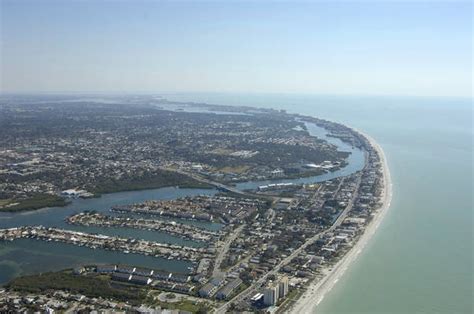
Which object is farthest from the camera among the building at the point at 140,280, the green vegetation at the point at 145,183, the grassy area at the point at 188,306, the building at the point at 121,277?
the green vegetation at the point at 145,183

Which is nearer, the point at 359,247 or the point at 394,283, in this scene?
the point at 394,283

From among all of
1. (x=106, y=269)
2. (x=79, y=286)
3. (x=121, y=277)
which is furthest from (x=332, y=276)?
(x=79, y=286)

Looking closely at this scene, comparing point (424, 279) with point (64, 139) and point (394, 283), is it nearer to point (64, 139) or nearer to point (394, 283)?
point (394, 283)

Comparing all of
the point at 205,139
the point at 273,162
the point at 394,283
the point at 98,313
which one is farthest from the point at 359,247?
the point at 205,139

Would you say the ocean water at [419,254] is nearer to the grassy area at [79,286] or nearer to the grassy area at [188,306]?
the grassy area at [188,306]

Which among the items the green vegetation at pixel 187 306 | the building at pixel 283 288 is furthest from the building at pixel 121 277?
the building at pixel 283 288

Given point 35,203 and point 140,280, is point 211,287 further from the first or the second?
point 35,203

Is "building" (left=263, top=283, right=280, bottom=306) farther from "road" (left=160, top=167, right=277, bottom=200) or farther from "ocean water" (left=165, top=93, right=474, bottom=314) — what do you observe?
"road" (left=160, top=167, right=277, bottom=200)

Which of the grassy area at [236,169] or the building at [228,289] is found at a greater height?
the grassy area at [236,169]
